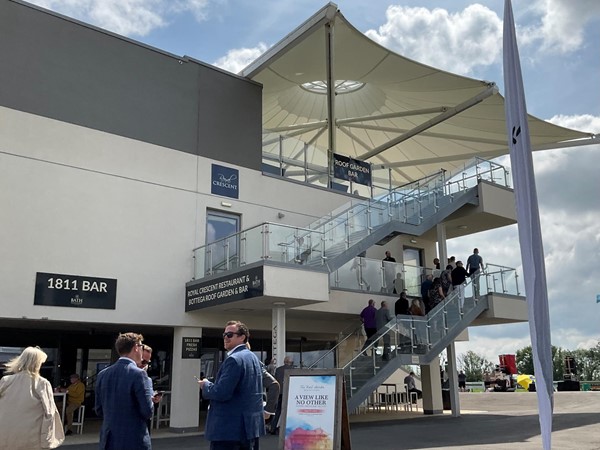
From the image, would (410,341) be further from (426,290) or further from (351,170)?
(351,170)

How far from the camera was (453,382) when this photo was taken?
19438mm

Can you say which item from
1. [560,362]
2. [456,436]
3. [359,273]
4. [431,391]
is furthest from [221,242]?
[560,362]

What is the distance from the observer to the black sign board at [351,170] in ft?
71.6

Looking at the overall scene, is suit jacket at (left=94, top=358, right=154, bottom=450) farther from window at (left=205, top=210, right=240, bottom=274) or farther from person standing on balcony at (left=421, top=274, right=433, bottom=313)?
person standing on balcony at (left=421, top=274, right=433, bottom=313)

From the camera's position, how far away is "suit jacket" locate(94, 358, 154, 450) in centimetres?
449

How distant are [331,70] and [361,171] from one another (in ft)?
13.1

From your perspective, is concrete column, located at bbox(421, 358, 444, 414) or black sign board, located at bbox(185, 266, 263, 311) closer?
black sign board, located at bbox(185, 266, 263, 311)

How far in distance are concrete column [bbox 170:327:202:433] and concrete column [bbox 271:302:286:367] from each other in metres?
2.68

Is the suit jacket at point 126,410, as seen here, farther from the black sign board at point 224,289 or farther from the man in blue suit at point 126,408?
the black sign board at point 224,289

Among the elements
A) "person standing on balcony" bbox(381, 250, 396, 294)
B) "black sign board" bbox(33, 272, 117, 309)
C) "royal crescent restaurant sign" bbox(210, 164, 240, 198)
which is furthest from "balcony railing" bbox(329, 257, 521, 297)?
"black sign board" bbox(33, 272, 117, 309)

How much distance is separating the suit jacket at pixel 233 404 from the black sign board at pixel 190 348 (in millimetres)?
11813

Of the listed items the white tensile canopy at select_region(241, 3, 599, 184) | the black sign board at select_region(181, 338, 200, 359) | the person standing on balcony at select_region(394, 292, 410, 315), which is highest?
the white tensile canopy at select_region(241, 3, 599, 184)

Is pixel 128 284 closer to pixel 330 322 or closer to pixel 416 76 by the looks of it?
pixel 330 322

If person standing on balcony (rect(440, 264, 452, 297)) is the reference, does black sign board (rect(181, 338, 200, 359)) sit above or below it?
below
